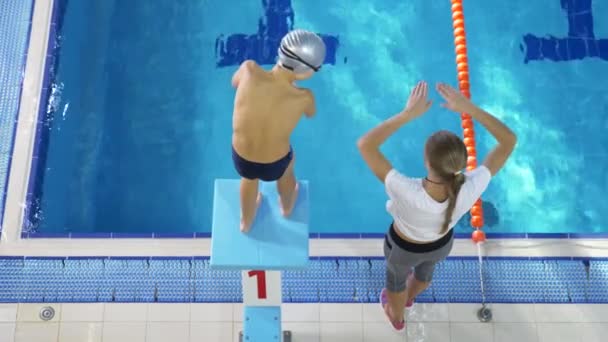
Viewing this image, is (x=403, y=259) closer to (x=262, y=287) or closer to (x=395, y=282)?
(x=395, y=282)

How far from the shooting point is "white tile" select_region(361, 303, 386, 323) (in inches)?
148

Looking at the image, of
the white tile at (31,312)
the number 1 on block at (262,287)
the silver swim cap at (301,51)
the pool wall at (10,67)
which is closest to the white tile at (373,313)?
the number 1 on block at (262,287)

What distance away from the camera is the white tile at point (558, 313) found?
3.75 meters

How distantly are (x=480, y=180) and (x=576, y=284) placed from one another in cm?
183

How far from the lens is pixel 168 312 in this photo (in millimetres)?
3750

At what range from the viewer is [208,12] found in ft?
17.8

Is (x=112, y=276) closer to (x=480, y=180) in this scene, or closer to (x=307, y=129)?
(x=307, y=129)

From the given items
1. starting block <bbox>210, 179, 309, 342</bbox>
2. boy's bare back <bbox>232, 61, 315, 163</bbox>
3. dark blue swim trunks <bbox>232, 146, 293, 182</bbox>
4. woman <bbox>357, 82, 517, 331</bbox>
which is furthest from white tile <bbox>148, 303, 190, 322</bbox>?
woman <bbox>357, 82, 517, 331</bbox>

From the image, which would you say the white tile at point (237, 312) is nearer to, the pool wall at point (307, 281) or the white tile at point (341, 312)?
the pool wall at point (307, 281)

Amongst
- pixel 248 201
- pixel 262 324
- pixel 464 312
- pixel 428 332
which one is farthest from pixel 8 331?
pixel 464 312

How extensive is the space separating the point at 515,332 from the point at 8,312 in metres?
3.25

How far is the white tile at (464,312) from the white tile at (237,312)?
1353mm

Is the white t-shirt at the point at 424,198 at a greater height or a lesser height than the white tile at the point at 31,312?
greater

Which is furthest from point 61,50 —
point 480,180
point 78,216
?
point 480,180
